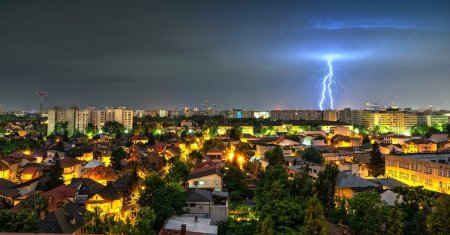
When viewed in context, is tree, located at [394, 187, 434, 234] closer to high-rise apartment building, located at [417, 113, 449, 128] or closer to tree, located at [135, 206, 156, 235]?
tree, located at [135, 206, 156, 235]

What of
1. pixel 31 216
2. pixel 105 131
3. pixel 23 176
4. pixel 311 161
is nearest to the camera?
pixel 31 216

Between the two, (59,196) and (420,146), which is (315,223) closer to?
(59,196)

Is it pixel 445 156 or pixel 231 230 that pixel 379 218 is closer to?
pixel 231 230

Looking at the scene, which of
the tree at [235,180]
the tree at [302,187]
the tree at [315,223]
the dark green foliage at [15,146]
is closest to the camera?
the tree at [315,223]

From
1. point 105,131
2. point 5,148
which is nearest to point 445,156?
point 5,148

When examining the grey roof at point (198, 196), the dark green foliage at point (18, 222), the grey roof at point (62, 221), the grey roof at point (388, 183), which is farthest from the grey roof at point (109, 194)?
the grey roof at point (388, 183)

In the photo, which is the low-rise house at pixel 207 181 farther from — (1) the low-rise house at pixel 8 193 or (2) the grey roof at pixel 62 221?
(1) the low-rise house at pixel 8 193
